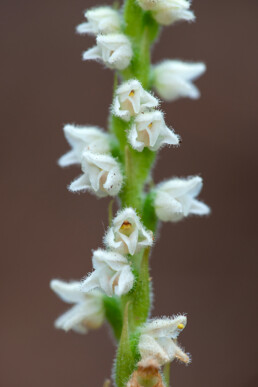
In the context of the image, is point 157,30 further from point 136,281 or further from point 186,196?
point 136,281

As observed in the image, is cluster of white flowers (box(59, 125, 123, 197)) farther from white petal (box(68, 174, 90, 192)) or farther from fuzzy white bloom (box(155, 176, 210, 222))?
fuzzy white bloom (box(155, 176, 210, 222))

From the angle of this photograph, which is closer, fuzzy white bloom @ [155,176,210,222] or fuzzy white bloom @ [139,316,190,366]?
fuzzy white bloom @ [139,316,190,366]

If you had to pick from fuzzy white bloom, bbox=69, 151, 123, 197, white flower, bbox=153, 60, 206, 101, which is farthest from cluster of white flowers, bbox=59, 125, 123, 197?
white flower, bbox=153, 60, 206, 101

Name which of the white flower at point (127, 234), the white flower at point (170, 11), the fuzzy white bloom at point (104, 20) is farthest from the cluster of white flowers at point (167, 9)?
the white flower at point (127, 234)

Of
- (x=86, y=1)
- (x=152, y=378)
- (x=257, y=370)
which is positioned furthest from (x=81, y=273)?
(x=152, y=378)

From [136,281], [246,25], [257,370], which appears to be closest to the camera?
[136,281]
